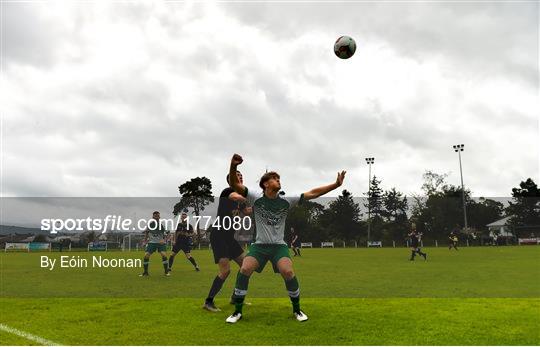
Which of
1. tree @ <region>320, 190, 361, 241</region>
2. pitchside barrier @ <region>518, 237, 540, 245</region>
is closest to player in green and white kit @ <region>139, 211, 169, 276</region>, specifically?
tree @ <region>320, 190, 361, 241</region>

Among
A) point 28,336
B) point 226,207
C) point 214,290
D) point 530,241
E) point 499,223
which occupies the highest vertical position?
point 499,223

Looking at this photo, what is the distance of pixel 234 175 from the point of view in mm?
6809

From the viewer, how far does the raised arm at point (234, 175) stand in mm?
6391

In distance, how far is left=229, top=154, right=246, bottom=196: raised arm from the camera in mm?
6391

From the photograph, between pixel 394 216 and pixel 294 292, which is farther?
pixel 394 216

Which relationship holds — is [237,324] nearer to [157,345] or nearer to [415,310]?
[157,345]

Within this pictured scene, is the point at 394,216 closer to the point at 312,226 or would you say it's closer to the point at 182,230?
the point at 312,226

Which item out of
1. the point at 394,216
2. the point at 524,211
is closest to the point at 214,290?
the point at 394,216

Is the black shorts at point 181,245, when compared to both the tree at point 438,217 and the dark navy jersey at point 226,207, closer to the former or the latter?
the dark navy jersey at point 226,207

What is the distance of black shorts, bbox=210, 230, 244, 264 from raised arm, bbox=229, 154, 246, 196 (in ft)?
4.93

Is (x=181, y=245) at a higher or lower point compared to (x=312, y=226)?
lower

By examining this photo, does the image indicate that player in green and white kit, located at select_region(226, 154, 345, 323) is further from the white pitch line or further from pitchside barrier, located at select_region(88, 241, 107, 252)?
pitchside barrier, located at select_region(88, 241, 107, 252)

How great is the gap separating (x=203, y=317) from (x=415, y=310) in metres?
3.63

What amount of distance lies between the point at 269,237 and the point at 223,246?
5.16ft
